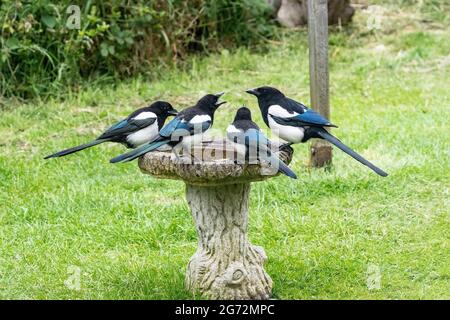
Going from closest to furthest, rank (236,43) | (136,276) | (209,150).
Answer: (209,150) < (136,276) < (236,43)

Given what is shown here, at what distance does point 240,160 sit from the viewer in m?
4.76

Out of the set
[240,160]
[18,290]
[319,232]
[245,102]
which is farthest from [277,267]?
[245,102]

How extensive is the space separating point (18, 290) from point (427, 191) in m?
2.94

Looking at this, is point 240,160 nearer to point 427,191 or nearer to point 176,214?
point 176,214

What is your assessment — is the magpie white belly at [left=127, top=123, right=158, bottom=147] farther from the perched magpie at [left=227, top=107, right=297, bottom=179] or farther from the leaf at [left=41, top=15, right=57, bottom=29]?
the leaf at [left=41, top=15, right=57, bottom=29]

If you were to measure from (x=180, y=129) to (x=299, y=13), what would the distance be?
6.60 m

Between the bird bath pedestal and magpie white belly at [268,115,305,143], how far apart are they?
1.31ft

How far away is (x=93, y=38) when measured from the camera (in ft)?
31.2

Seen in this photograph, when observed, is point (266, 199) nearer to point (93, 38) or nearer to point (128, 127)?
point (128, 127)

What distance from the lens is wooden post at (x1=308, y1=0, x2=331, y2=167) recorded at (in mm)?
7195

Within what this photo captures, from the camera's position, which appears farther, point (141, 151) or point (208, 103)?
point (208, 103)

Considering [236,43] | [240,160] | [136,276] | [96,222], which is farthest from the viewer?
[236,43]

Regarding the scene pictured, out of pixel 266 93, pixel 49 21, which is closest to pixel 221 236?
pixel 266 93

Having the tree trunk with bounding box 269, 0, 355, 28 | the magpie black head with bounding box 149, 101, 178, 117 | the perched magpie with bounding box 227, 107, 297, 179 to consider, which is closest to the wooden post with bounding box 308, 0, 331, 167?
the magpie black head with bounding box 149, 101, 178, 117
